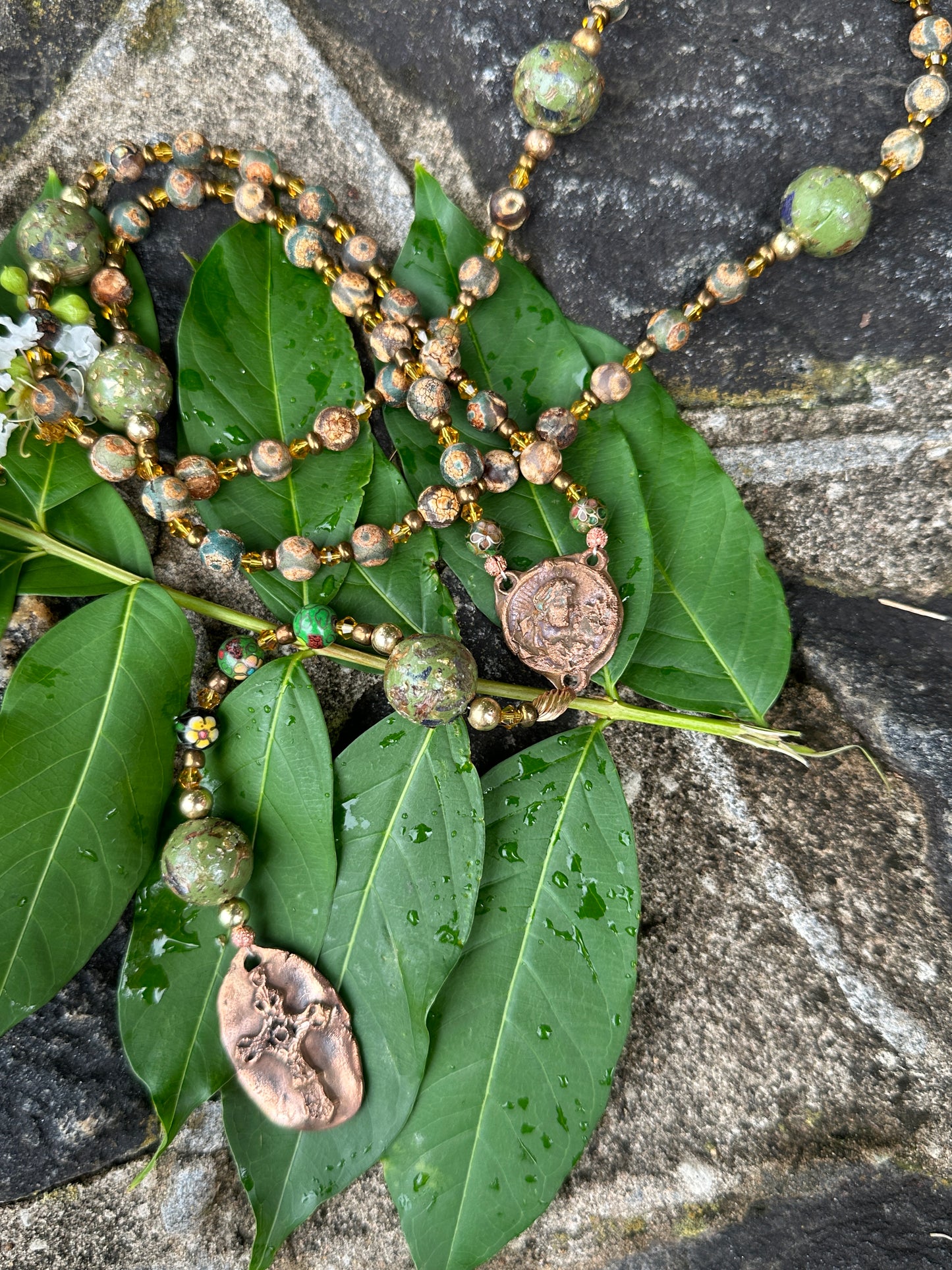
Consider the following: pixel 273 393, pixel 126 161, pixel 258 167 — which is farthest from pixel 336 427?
pixel 126 161

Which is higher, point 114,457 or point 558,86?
point 558,86

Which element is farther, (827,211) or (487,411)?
(487,411)

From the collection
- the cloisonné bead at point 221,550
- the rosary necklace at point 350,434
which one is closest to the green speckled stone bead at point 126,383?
the rosary necklace at point 350,434

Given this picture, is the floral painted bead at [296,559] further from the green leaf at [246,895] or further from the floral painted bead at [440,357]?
the floral painted bead at [440,357]

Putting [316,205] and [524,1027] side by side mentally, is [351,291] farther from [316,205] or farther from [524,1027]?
[524,1027]

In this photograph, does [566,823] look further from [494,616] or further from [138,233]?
[138,233]
